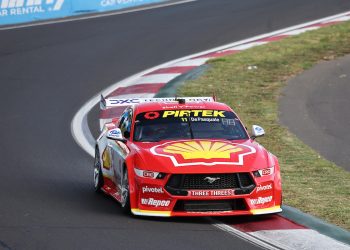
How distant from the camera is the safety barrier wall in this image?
30.8 meters

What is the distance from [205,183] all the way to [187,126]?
1476 millimetres

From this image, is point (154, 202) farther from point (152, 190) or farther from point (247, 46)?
point (247, 46)

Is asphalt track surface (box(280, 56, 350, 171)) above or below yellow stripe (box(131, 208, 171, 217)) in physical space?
below


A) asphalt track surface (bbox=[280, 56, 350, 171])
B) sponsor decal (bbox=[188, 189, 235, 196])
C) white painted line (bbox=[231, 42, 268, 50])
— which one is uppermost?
sponsor decal (bbox=[188, 189, 235, 196])

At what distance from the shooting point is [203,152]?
11.3m

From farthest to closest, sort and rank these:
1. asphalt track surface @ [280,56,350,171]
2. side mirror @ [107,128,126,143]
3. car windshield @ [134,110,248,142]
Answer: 1. asphalt track surface @ [280,56,350,171]
2. car windshield @ [134,110,248,142]
3. side mirror @ [107,128,126,143]

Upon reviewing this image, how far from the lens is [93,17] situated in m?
32.0

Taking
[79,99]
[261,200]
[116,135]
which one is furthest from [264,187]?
[79,99]

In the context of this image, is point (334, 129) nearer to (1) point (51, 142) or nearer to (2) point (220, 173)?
(1) point (51, 142)

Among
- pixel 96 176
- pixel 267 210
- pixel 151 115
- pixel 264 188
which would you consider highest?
pixel 151 115

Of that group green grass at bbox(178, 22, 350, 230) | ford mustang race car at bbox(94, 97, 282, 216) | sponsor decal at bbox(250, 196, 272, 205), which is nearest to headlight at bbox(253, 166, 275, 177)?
ford mustang race car at bbox(94, 97, 282, 216)

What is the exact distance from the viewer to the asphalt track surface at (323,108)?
16.6m

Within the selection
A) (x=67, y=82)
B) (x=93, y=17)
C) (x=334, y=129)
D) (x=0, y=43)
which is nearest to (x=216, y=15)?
(x=93, y=17)

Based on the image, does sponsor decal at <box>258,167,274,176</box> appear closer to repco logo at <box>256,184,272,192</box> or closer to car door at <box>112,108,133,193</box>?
repco logo at <box>256,184,272,192</box>
